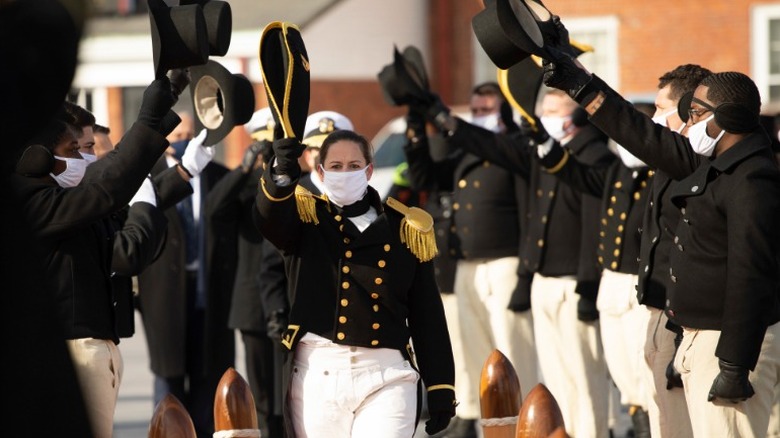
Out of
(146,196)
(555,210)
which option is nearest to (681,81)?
(555,210)

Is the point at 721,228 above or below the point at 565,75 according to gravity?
below

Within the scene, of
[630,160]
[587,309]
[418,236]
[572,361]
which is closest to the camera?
[418,236]

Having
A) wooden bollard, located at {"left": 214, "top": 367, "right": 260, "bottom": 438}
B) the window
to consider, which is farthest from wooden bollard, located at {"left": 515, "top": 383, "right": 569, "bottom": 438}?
the window

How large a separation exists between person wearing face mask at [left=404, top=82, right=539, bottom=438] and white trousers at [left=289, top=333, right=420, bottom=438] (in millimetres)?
3703

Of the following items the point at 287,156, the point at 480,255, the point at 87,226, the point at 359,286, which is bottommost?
the point at 480,255

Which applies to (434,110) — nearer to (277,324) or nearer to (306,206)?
(277,324)

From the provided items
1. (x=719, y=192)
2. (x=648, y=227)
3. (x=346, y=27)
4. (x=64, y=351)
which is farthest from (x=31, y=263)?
(x=346, y=27)

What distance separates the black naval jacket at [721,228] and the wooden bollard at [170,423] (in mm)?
1999

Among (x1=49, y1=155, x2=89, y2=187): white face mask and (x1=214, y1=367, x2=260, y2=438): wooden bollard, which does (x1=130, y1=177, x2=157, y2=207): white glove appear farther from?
(x1=214, y1=367, x2=260, y2=438): wooden bollard

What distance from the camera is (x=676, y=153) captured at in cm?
595

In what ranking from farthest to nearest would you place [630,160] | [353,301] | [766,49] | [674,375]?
[766,49] < [630,160] < [674,375] < [353,301]

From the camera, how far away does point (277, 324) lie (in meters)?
8.23

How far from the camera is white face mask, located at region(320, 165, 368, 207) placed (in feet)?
18.4

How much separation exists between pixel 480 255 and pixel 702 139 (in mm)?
3706
